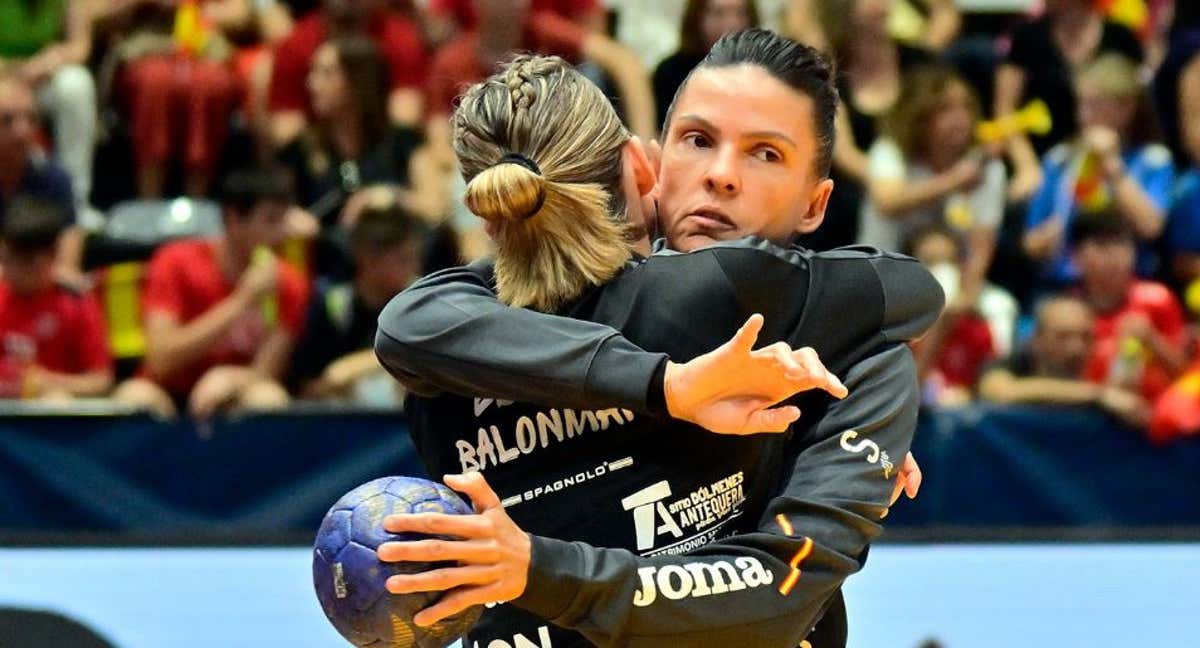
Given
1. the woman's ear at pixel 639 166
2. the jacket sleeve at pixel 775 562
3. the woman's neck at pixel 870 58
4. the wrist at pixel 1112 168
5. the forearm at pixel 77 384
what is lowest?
the forearm at pixel 77 384

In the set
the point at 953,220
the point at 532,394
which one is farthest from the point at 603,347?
the point at 953,220

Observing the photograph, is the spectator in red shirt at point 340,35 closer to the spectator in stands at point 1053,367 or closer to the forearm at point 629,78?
the forearm at point 629,78

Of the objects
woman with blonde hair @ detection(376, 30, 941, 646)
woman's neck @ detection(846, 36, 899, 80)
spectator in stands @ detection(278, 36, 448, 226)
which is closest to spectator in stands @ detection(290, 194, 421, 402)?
spectator in stands @ detection(278, 36, 448, 226)

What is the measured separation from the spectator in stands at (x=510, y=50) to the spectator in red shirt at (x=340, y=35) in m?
0.15

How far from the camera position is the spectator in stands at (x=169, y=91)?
746 cm

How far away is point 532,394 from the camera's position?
2.41 m

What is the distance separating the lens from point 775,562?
244 centimetres

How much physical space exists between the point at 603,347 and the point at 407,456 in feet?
10.6

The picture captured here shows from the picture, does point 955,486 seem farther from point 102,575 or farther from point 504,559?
point 504,559

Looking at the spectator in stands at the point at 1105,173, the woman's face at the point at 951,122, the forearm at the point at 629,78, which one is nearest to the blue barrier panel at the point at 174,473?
the forearm at the point at 629,78

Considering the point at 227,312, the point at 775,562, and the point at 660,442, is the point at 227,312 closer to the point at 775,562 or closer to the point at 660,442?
the point at 660,442

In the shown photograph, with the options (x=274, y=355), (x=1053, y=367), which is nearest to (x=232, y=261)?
(x=274, y=355)

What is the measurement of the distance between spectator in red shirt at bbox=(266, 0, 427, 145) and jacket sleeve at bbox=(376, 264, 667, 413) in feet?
15.4

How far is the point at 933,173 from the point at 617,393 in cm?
469
